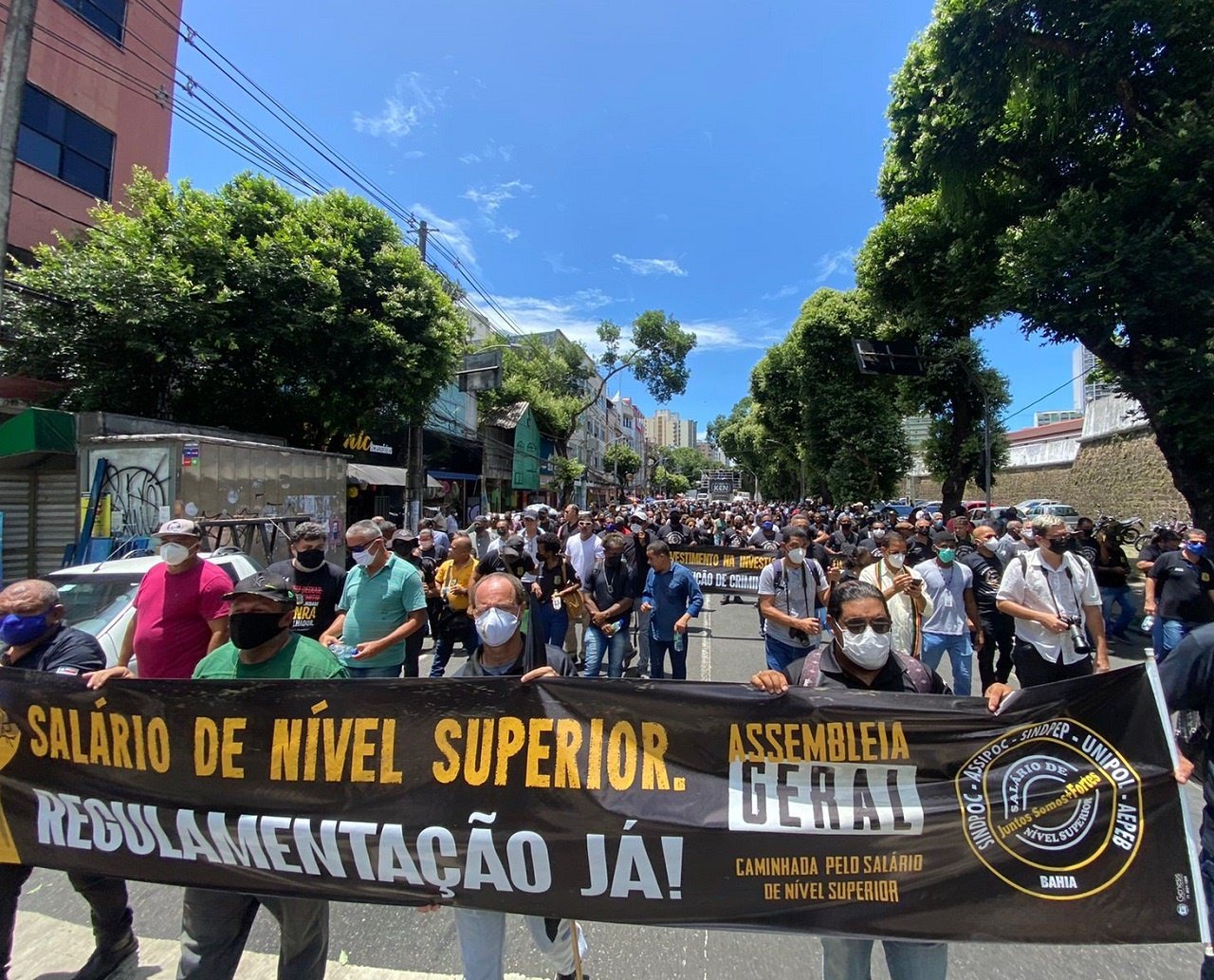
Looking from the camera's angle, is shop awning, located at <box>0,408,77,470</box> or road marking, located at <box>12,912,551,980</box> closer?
road marking, located at <box>12,912,551,980</box>

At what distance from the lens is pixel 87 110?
516 inches

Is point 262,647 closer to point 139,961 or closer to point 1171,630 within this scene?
point 139,961

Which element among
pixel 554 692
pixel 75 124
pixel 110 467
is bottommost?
pixel 554 692

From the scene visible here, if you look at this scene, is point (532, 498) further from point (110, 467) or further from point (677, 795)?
point (677, 795)

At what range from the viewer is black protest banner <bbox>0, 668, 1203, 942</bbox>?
2.02 m

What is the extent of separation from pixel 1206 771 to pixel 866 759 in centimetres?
133

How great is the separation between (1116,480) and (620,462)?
4363cm

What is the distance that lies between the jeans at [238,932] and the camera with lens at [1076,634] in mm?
4667

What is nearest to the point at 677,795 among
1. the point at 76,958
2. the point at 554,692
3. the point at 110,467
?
the point at 554,692

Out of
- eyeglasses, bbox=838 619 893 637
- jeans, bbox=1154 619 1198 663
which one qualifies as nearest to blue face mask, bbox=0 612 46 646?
eyeglasses, bbox=838 619 893 637

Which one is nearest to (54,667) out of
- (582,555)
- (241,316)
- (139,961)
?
(139,961)

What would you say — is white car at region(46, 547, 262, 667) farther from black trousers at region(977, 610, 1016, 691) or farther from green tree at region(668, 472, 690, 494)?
green tree at region(668, 472, 690, 494)

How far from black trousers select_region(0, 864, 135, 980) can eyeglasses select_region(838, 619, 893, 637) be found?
2958 millimetres

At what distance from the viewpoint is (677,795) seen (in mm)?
2162
